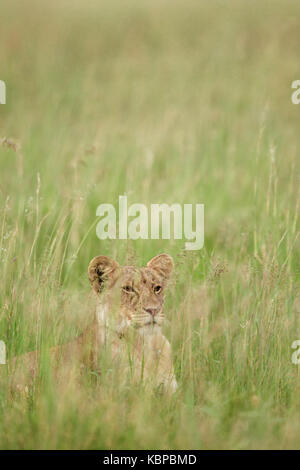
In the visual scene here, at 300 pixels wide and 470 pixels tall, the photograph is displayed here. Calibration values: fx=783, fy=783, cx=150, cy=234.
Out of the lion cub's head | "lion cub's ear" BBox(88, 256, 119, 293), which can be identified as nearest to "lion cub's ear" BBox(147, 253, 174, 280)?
the lion cub's head

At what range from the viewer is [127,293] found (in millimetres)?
5508

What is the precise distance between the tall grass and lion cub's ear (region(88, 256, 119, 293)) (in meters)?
0.19

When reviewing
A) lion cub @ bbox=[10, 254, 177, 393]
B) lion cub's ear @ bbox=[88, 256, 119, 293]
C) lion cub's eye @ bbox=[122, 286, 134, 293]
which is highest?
lion cub's ear @ bbox=[88, 256, 119, 293]

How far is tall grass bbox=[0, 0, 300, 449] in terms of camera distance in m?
4.87

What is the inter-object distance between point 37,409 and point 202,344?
4.70 ft

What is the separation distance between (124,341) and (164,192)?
4821mm

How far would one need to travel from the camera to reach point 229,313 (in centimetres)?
664

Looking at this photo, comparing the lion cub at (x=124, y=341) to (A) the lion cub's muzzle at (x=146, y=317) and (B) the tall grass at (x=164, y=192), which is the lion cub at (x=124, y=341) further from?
(B) the tall grass at (x=164, y=192)

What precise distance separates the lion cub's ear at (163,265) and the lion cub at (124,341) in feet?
0.59

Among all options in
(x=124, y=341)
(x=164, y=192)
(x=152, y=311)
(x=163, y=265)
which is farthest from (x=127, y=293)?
(x=164, y=192)

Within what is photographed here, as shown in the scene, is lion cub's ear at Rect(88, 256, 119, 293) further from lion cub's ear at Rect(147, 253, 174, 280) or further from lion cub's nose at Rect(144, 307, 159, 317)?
lion cub's nose at Rect(144, 307, 159, 317)
